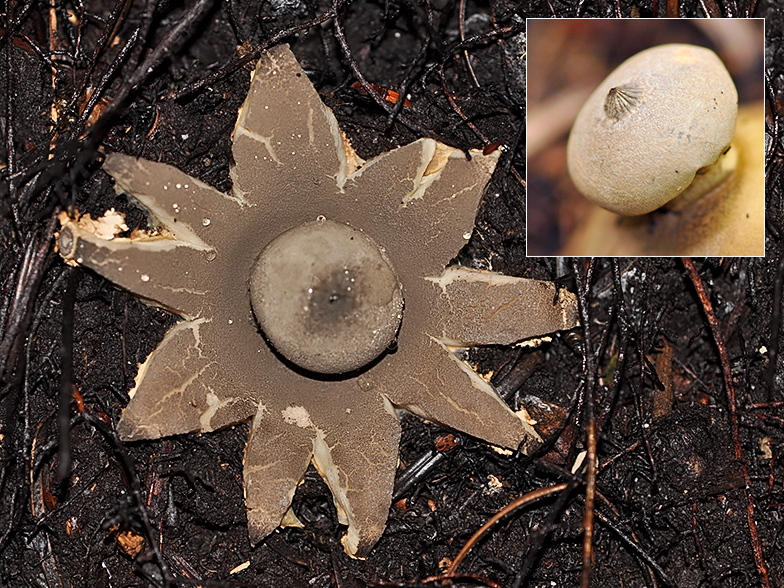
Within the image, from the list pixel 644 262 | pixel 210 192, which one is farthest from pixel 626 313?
pixel 210 192

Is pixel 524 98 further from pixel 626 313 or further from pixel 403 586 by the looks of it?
pixel 403 586

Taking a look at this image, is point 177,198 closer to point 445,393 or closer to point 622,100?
point 445,393

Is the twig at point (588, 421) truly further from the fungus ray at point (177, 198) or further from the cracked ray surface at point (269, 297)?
the fungus ray at point (177, 198)

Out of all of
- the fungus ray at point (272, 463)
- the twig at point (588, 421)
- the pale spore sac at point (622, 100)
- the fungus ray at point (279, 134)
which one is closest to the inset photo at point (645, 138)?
the pale spore sac at point (622, 100)

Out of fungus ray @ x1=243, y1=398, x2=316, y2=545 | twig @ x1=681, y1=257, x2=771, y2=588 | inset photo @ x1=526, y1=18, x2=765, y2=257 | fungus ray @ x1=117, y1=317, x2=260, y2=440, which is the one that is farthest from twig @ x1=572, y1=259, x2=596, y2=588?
fungus ray @ x1=117, y1=317, x2=260, y2=440

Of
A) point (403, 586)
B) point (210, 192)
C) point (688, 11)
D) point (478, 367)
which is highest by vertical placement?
point (688, 11)

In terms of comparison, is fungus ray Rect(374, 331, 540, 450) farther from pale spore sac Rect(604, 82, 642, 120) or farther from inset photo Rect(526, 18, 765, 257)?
pale spore sac Rect(604, 82, 642, 120)

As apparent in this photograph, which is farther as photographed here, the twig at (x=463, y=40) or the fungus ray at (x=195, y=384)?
the twig at (x=463, y=40)
